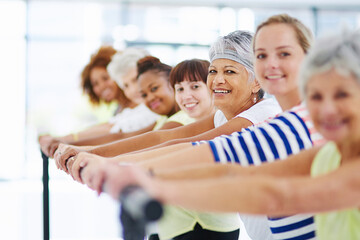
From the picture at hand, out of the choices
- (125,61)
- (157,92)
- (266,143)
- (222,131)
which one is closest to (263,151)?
(266,143)

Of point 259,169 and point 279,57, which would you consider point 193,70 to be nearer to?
point 279,57

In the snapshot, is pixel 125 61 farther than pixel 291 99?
Yes

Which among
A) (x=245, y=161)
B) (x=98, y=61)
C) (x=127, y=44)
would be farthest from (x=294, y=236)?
(x=127, y=44)

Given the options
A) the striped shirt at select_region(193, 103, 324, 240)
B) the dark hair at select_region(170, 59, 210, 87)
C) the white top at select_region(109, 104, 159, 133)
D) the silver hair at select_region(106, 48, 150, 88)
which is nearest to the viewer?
the striped shirt at select_region(193, 103, 324, 240)

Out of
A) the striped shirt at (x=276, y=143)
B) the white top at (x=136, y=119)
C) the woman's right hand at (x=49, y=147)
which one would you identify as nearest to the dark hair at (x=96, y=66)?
the white top at (x=136, y=119)

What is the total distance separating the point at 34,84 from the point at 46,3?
1.49 m

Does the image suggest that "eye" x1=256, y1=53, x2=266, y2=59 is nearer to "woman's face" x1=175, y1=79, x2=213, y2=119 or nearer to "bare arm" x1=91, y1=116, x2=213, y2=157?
"bare arm" x1=91, y1=116, x2=213, y2=157

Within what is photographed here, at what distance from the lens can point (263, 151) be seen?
3.87 ft

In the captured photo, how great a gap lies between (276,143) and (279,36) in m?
0.31

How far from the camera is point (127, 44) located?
891cm

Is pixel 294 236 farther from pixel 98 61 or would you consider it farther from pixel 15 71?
pixel 15 71

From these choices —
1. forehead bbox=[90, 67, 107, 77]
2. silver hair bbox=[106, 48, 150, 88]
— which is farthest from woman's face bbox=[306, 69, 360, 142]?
forehead bbox=[90, 67, 107, 77]

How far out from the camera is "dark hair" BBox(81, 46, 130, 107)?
362 centimetres

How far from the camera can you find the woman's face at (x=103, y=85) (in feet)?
→ 11.7
